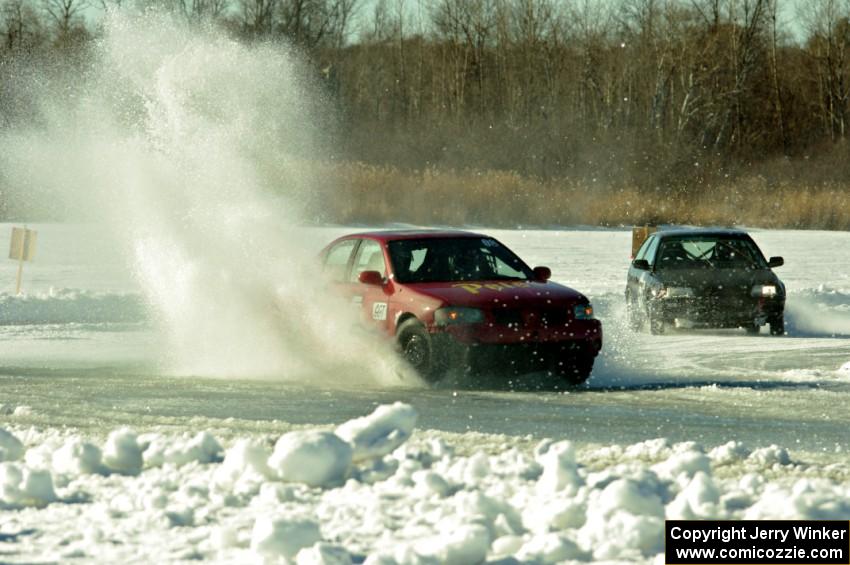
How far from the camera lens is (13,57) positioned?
6900 centimetres

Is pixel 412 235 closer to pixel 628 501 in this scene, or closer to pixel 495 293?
pixel 495 293

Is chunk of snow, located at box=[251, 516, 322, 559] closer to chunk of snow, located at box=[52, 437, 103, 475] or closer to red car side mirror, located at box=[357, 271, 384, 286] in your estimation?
chunk of snow, located at box=[52, 437, 103, 475]

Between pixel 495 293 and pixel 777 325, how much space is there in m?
6.72

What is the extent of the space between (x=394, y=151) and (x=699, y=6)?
2005 cm

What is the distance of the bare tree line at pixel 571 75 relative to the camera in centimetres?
6819

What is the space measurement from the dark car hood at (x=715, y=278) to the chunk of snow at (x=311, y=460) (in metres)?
11.0

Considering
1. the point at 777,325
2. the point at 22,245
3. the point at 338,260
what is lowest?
the point at 22,245

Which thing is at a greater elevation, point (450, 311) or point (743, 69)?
point (743, 69)

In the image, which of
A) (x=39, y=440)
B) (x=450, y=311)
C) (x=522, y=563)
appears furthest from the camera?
(x=450, y=311)

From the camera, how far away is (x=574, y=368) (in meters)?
12.5

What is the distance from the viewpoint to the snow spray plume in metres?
13.8

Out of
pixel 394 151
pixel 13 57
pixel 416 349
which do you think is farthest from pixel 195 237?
pixel 13 57

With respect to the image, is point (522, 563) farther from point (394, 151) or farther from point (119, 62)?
point (394, 151)

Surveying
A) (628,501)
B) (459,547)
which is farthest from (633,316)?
(459,547)
